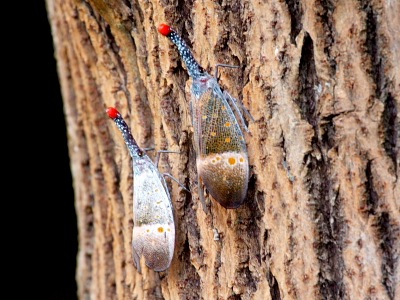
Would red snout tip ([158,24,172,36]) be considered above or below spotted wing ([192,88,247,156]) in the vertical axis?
above

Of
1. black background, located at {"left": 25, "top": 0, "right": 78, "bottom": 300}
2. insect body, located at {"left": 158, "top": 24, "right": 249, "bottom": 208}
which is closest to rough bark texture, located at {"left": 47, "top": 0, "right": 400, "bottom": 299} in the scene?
insect body, located at {"left": 158, "top": 24, "right": 249, "bottom": 208}

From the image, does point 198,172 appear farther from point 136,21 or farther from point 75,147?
point 75,147

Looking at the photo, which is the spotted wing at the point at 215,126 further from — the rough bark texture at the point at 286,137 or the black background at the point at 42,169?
the black background at the point at 42,169

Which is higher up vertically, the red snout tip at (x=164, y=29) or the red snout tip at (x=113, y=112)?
the red snout tip at (x=164, y=29)

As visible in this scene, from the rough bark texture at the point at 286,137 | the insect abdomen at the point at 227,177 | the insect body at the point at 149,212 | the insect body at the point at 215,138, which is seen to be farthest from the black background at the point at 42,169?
the insect abdomen at the point at 227,177

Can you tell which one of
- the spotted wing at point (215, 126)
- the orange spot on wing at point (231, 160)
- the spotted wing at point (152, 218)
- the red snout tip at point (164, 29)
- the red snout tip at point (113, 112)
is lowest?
the spotted wing at point (152, 218)

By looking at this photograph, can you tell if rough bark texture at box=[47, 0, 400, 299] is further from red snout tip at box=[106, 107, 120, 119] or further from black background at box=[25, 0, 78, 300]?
black background at box=[25, 0, 78, 300]

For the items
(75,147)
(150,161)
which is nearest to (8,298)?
(75,147)
